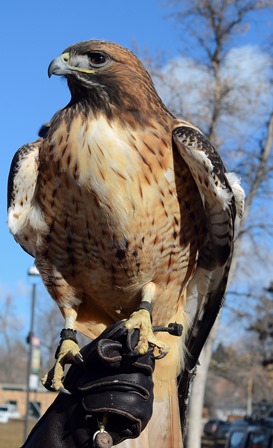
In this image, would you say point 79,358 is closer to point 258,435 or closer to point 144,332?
point 144,332

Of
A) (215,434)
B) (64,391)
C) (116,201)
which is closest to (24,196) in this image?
(116,201)

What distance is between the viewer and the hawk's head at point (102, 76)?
4168 millimetres

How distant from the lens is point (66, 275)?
14.3ft

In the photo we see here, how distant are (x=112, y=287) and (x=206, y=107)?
1504 cm

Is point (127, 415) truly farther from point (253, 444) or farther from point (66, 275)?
point (253, 444)

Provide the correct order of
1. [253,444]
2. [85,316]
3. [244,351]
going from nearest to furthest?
[85,316] → [253,444] → [244,351]

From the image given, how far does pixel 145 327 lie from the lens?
151 inches

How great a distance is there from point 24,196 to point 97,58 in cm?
95

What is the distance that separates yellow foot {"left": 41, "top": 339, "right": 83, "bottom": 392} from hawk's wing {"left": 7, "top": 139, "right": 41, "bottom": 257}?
2.50 ft

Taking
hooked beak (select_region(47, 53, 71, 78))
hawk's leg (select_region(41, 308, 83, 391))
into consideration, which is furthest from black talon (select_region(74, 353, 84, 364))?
hooked beak (select_region(47, 53, 71, 78))

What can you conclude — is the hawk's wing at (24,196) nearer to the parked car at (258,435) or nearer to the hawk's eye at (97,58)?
the hawk's eye at (97,58)

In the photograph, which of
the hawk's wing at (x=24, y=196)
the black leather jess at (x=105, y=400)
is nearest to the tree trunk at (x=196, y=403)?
the hawk's wing at (x=24, y=196)

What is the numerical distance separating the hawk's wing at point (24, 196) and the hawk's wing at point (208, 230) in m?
0.88

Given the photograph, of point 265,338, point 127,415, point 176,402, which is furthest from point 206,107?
point 265,338
